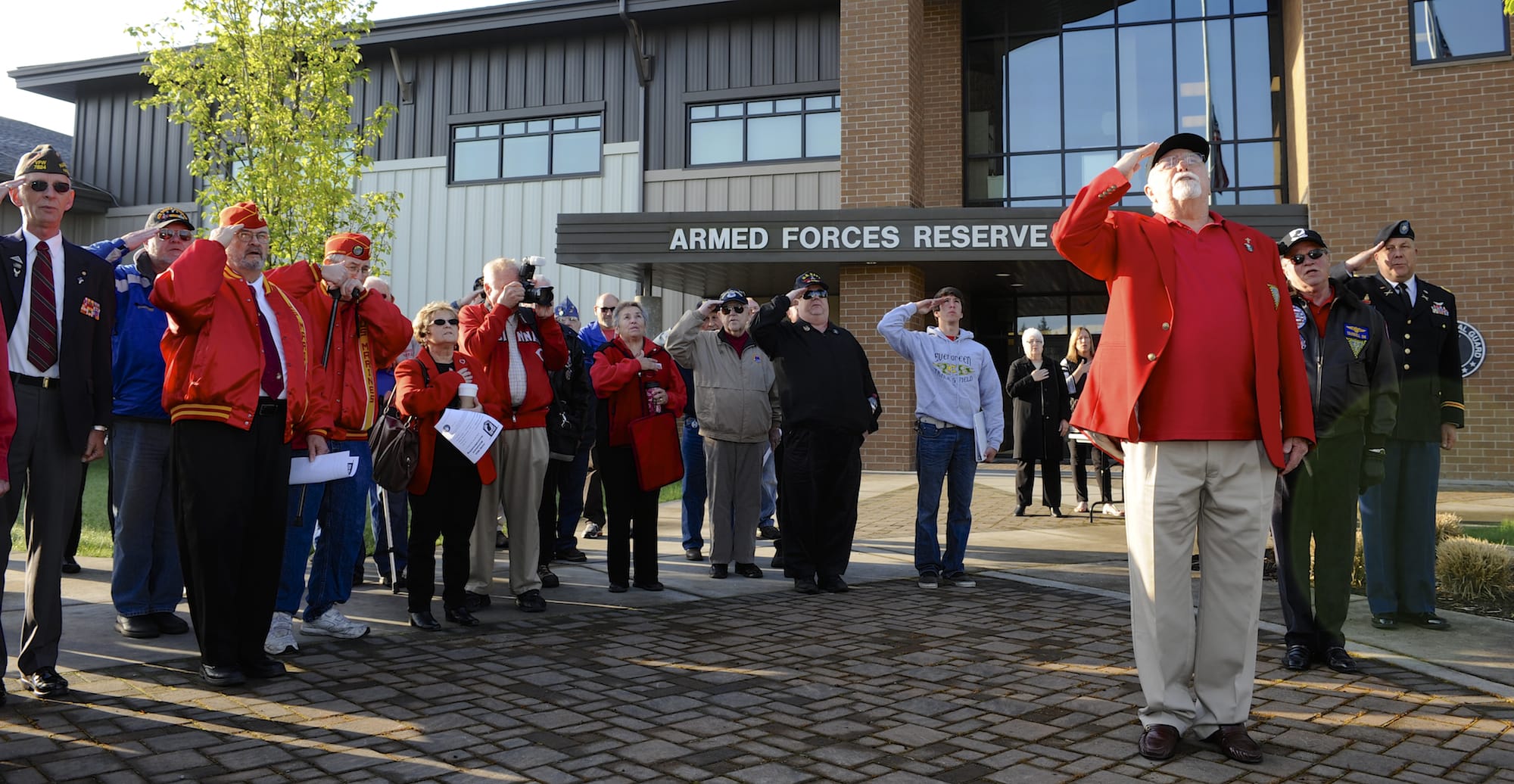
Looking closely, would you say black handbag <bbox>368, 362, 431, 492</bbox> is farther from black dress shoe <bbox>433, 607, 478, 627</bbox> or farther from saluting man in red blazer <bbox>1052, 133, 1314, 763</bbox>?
saluting man in red blazer <bbox>1052, 133, 1314, 763</bbox>

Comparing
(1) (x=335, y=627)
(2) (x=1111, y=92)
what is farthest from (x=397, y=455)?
(2) (x=1111, y=92)

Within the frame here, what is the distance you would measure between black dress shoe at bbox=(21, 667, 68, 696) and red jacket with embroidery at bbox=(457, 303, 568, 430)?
2.55 metres

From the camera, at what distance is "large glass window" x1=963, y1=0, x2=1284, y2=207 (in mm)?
18031

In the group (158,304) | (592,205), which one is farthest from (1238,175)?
(158,304)

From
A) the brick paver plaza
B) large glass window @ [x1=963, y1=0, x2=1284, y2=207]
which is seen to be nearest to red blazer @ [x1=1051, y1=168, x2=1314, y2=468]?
the brick paver plaza

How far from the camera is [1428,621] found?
5621 mm

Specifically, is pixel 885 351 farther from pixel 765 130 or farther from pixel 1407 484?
pixel 1407 484

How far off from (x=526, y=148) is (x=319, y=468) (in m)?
18.3

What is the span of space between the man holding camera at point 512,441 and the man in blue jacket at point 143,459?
153 cm

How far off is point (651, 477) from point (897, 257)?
33.7 feet

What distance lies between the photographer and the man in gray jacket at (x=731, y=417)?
7.38 meters

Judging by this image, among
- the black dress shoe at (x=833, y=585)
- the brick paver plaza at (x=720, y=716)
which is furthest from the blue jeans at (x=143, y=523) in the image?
the black dress shoe at (x=833, y=585)

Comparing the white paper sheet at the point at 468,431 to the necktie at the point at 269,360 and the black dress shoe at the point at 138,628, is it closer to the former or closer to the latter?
the necktie at the point at 269,360

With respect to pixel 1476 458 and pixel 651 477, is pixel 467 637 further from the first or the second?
pixel 1476 458
